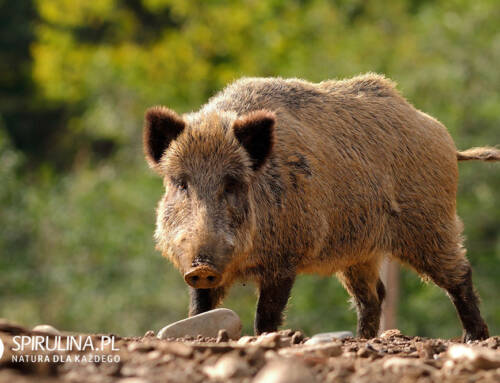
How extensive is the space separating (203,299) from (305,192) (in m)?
1.07

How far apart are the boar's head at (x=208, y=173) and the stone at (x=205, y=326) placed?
238mm

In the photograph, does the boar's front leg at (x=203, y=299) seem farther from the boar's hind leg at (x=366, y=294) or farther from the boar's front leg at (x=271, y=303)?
the boar's hind leg at (x=366, y=294)

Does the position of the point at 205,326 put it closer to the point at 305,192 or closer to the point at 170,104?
the point at 305,192

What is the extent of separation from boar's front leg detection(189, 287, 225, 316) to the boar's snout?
1.03 meters

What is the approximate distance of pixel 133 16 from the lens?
32.8 meters

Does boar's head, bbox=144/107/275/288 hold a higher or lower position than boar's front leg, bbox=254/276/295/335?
higher

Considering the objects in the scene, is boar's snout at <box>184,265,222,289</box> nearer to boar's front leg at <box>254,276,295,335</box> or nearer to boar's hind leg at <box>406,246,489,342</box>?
boar's front leg at <box>254,276,295,335</box>

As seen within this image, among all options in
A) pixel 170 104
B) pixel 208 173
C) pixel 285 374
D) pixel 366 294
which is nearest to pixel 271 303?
pixel 208 173

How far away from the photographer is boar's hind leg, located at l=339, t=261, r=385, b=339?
7918 mm

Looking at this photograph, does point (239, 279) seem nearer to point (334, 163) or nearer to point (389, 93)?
point (334, 163)

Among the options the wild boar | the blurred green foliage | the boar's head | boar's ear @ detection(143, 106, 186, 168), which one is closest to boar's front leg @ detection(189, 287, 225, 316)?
the wild boar

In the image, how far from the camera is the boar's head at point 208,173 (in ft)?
18.5

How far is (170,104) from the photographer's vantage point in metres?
27.3

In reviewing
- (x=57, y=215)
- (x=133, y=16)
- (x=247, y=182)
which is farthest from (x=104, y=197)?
(x=247, y=182)
